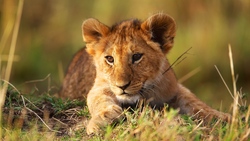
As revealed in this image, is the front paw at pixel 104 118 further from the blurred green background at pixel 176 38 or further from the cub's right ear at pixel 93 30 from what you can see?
the blurred green background at pixel 176 38

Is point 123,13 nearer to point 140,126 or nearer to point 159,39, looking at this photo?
point 159,39

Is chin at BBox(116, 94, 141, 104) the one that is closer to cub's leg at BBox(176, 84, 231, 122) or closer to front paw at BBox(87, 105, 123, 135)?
front paw at BBox(87, 105, 123, 135)

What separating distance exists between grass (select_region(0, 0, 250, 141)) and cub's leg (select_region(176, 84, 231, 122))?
201mm

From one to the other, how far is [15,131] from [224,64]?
27.4 feet

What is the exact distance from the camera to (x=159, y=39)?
7508 mm

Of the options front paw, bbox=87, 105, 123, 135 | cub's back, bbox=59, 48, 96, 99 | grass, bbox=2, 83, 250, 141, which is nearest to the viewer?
grass, bbox=2, 83, 250, 141

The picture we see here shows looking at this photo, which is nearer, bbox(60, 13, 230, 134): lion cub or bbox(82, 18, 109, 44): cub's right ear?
bbox(60, 13, 230, 134): lion cub

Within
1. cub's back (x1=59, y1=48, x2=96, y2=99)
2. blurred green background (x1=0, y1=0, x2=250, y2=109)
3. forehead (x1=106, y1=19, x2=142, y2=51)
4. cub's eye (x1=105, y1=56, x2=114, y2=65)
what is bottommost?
blurred green background (x1=0, y1=0, x2=250, y2=109)

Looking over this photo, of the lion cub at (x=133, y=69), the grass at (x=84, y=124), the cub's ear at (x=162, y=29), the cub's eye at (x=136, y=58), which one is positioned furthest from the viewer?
the cub's ear at (x=162, y=29)

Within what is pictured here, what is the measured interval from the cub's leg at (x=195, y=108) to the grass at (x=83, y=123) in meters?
0.20

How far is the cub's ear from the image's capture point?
735 centimetres

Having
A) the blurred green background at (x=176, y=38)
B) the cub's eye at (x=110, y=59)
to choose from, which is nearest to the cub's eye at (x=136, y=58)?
the cub's eye at (x=110, y=59)

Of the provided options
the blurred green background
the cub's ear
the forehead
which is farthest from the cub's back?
the blurred green background

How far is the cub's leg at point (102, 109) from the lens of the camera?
6535 millimetres
